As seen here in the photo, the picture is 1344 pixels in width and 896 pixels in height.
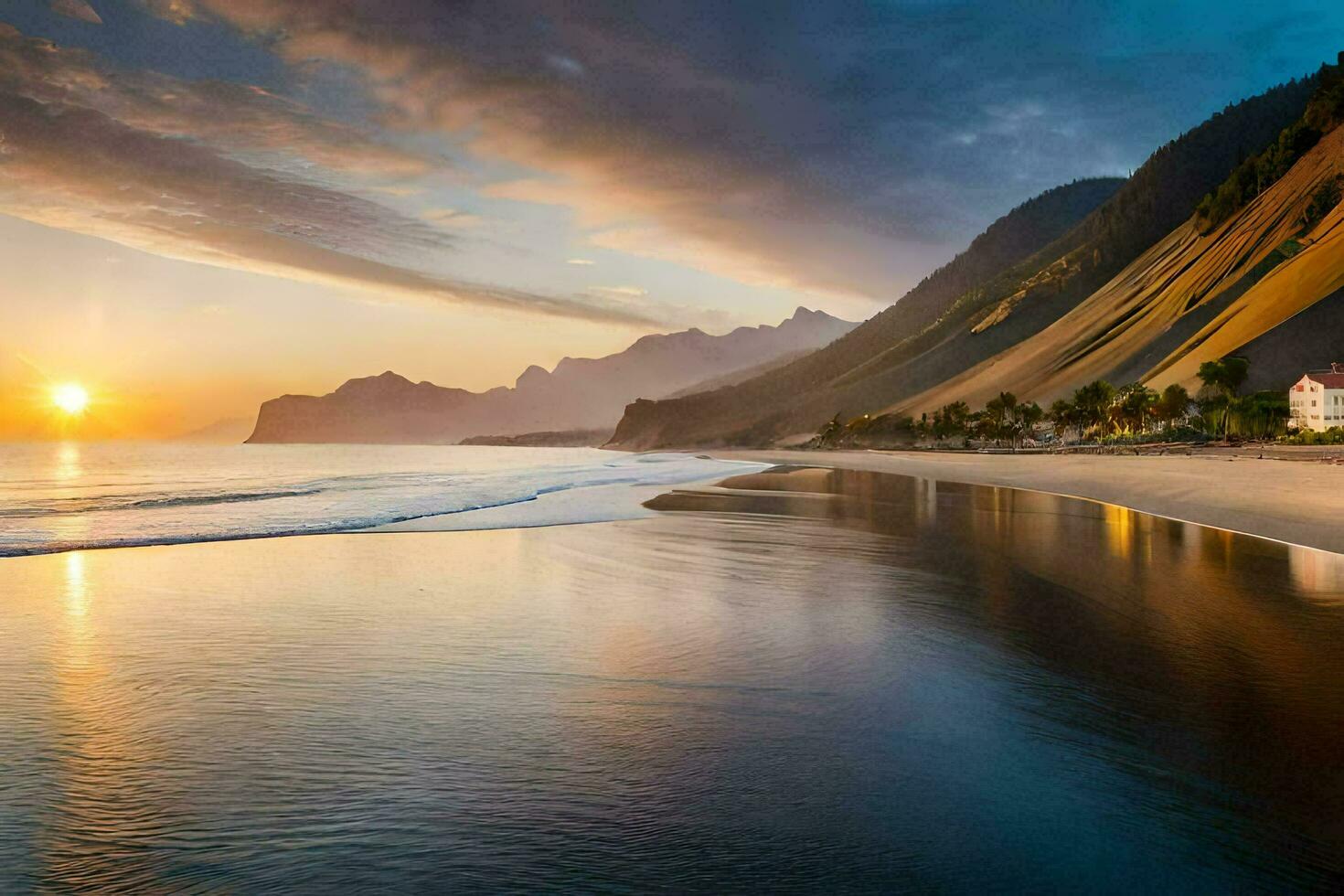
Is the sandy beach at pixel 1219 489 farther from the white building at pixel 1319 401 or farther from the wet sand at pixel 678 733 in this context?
the white building at pixel 1319 401

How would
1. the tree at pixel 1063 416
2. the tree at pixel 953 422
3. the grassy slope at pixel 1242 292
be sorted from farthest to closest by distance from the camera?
the tree at pixel 953 422
the grassy slope at pixel 1242 292
the tree at pixel 1063 416

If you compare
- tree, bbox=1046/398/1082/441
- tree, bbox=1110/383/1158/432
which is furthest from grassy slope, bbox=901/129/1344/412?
tree, bbox=1110/383/1158/432

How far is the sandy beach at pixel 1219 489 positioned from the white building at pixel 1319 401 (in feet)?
213

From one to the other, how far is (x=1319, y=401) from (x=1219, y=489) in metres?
94.3

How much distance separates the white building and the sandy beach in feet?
213

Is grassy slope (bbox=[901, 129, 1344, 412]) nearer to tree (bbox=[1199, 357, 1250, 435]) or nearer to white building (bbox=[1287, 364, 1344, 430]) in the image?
white building (bbox=[1287, 364, 1344, 430])

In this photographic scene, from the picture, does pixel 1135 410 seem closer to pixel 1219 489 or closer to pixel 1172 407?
pixel 1172 407

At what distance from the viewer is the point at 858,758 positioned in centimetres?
702

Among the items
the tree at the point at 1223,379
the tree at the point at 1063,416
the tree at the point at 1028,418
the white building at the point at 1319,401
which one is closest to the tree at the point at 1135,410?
the tree at the point at 1223,379

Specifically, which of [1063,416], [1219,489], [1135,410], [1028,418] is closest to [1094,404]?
[1063,416]

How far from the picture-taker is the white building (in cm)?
10788

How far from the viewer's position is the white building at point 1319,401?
108 metres

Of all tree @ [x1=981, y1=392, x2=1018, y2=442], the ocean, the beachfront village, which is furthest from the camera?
tree @ [x1=981, y1=392, x2=1018, y2=442]

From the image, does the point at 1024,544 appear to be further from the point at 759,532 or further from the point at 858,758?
the point at 858,758
